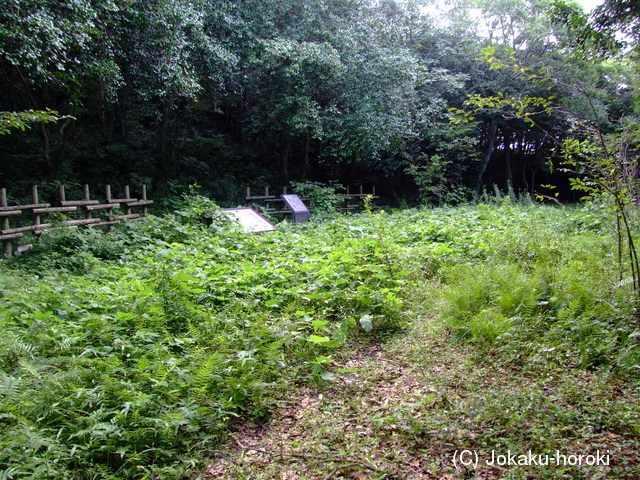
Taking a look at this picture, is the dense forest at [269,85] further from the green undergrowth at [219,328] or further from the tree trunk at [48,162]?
the green undergrowth at [219,328]

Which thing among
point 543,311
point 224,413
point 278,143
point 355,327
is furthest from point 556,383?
point 278,143

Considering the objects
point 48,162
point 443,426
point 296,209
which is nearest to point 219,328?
point 443,426

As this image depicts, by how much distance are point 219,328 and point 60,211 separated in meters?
5.75

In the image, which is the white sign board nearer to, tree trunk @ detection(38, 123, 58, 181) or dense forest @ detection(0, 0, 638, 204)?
dense forest @ detection(0, 0, 638, 204)

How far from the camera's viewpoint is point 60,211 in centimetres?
776

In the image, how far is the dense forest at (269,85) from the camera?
7.65 metres

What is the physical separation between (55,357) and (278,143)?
12559 mm

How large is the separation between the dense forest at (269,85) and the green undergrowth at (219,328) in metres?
2.28

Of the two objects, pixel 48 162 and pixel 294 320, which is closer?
pixel 294 320

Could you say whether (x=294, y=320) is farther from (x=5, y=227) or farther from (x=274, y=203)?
(x=274, y=203)

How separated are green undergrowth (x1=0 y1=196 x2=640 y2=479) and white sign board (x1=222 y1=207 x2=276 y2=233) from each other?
2.15 metres

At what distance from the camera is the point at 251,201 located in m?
13.2

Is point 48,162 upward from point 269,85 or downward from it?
downward

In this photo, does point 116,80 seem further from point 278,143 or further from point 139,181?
point 278,143
